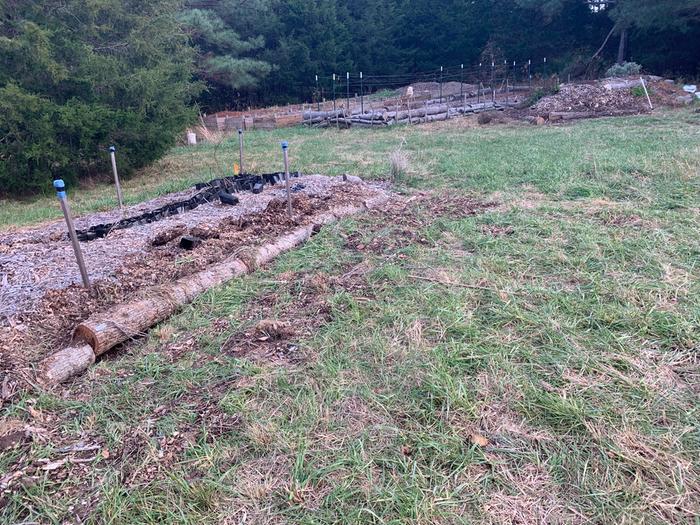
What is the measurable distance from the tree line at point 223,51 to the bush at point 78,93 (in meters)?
0.03

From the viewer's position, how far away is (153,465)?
6.72ft

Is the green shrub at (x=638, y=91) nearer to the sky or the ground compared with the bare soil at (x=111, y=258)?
nearer to the sky

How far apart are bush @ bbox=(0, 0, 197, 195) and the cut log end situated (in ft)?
21.6

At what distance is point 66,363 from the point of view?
2.69 metres

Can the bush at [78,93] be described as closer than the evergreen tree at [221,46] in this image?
Yes

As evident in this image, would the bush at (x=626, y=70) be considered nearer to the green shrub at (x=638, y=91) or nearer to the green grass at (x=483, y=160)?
the green shrub at (x=638, y=91)

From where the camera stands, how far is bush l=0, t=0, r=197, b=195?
8.09 meters

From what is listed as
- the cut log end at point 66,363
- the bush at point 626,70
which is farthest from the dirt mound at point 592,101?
the cut log end at point 66,363

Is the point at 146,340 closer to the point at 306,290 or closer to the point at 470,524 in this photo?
the point at 306,290

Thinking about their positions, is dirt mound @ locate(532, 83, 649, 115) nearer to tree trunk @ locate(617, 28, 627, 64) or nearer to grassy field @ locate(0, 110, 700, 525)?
tree trunk @ locate(617, 28, 627, 64)

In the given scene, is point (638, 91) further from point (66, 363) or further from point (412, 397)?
point (66, 363)

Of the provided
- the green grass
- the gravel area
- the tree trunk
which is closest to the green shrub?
the green grass

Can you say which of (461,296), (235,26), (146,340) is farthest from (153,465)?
(235,26)

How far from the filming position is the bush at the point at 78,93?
26.5 feet
